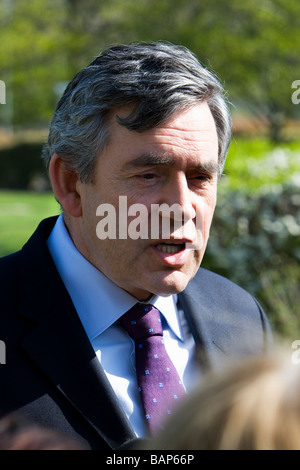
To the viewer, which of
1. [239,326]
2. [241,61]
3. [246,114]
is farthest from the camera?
[246,114]

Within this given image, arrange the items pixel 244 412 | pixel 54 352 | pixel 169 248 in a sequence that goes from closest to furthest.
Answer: pixel 244 412 → pixel 54 352 → pixel 169 248

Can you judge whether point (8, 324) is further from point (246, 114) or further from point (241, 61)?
point (246, 114)

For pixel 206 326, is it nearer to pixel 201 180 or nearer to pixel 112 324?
pixel 112 324

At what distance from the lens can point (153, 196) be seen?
2.18 m

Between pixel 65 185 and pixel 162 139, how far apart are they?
1.33 feet

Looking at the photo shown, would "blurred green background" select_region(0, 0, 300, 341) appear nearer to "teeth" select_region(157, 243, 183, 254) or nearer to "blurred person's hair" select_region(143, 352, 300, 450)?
"teeth" select_region(157, 243, 183, 254)

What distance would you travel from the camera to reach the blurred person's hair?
0.96 meters

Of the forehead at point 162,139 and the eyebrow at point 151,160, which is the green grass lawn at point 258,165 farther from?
the eyebrow at point 151,160

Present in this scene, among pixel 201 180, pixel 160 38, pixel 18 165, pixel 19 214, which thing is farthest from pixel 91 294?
pixel 18 165

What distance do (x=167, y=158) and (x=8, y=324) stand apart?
720mm

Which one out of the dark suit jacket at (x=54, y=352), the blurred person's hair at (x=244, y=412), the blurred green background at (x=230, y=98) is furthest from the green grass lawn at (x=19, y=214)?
the blurred person's hair at (x=244, y=412)

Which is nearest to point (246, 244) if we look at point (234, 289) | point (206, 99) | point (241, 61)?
point (234, 289)

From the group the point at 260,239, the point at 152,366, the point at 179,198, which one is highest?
the point at 179,198
